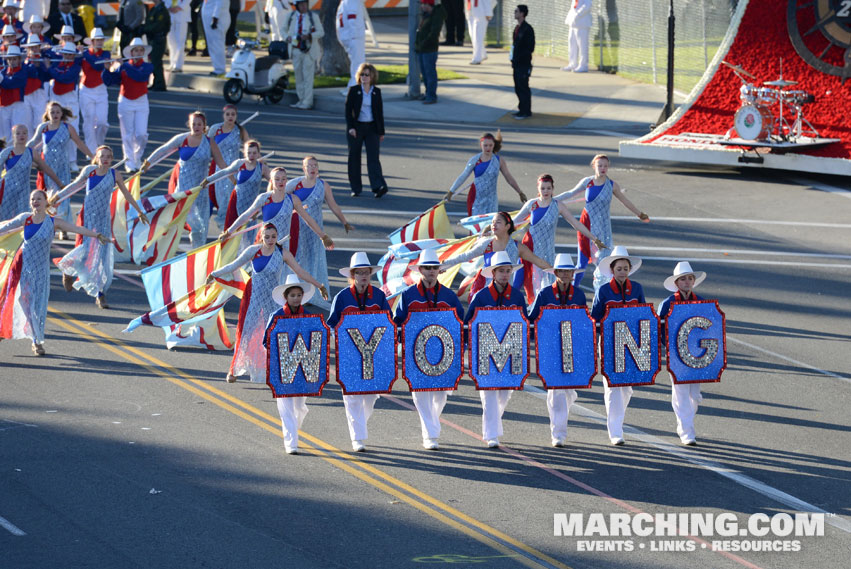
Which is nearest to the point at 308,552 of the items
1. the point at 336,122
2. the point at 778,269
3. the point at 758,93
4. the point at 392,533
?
the point at 392,533

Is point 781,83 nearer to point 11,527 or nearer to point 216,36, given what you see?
point 216,36

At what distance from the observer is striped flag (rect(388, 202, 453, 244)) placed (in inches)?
686

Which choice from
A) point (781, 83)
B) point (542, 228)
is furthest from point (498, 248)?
point (781, 83)

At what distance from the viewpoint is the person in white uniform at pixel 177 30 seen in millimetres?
33156

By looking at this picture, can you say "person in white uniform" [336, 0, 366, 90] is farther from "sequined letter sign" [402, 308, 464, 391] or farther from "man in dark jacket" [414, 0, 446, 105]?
"sequined letter sign" [402, 308, 464, 391]

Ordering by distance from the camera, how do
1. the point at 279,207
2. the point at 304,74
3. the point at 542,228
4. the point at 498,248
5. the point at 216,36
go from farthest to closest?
the point at 216,36 < the point at 304,74 < the point at 279,207 < the point at 542,228 < the point at 498,248

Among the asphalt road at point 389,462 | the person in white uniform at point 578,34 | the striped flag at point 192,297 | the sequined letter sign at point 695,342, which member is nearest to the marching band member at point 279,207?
the striped flag at point 192,297

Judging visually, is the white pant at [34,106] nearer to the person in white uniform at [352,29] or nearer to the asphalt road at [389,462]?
the asphalt road at [389,462]

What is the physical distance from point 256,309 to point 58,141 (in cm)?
746

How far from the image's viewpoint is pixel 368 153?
21.7 m

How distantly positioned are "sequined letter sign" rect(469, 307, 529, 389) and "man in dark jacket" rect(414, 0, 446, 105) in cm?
1824

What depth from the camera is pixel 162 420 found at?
12.2 m

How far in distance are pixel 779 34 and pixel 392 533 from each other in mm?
16955

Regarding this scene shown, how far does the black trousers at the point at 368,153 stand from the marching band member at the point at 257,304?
Result: 855cm
